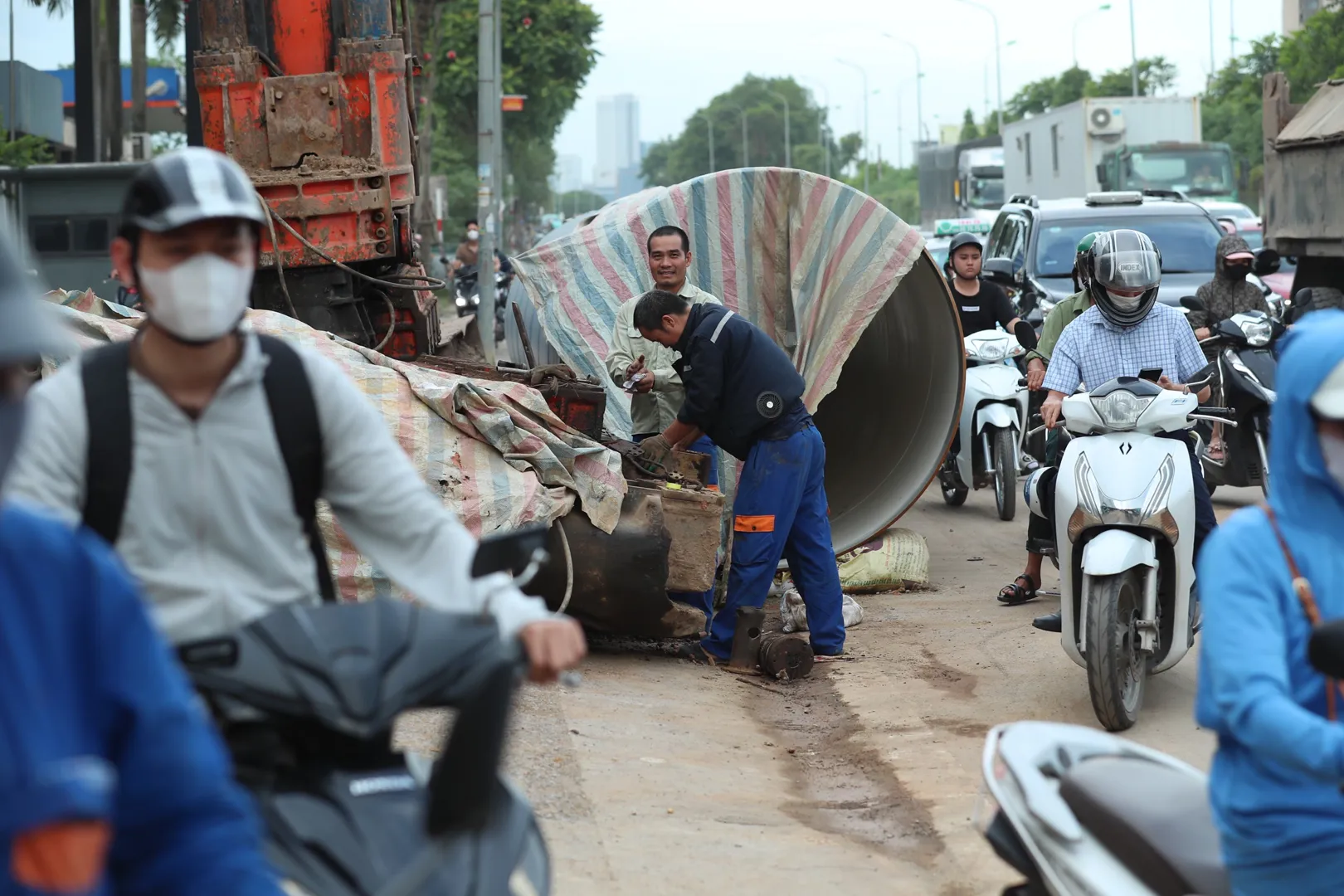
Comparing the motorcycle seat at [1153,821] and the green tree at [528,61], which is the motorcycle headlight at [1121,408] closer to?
the motorcycle seat at [1153,821]

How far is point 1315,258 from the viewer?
648 inches

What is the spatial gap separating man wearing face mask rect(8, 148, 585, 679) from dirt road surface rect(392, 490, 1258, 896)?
1.88 m

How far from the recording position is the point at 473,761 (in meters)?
2.38

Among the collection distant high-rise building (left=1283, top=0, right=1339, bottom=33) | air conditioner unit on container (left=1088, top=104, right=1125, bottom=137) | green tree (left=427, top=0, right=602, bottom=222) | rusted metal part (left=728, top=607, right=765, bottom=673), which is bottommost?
rusted metal part (left=728, top=607, right=765, bottom=673)

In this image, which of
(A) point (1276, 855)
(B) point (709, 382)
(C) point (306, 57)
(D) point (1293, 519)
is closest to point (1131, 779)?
(A) point (1276, 855)

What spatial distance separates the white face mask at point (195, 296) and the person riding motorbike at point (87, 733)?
83 cm

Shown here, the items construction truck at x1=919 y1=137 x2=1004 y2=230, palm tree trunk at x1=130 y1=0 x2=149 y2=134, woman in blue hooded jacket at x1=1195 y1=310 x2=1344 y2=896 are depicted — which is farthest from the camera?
construction truck at x1=919 y1=137 x2=1004 y2=230

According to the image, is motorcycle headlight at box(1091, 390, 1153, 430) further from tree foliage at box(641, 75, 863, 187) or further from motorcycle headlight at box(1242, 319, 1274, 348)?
tree foliage at box(641, 75, 863, 187)

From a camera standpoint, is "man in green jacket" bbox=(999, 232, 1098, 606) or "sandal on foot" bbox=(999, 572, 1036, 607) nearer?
"man in green jacket" bbox=(999, 232, 1098, 606)

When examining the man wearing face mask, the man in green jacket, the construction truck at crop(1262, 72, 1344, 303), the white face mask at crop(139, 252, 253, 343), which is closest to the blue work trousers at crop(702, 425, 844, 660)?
the man in green jacket

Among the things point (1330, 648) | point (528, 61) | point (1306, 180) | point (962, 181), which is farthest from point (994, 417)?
point (528, 61)

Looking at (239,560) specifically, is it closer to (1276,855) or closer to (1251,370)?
(1276,855)

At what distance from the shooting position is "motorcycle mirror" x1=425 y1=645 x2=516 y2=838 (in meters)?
2.37

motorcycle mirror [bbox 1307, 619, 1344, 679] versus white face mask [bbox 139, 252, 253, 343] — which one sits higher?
white face mask [bbox 139, 252, 253, 343]
